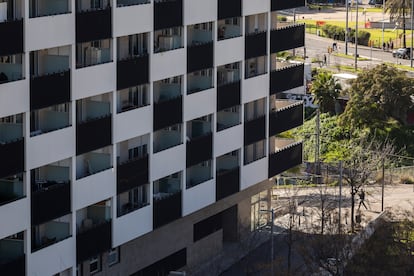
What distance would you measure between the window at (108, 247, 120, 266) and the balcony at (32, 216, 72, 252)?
4411 millimetres

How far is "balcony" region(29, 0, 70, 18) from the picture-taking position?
174 feet

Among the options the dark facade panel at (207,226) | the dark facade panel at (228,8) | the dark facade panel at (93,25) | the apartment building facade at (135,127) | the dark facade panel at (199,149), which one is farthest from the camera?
the dark facade panel at (207,226)

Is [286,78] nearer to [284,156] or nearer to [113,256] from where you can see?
[284,156]

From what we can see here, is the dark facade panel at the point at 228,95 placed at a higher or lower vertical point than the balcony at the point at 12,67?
lower

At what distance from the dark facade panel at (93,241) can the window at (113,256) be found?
167 centimetres

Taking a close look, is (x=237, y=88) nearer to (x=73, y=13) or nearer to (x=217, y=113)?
(x=217, y=113)

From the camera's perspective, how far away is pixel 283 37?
7006 cm

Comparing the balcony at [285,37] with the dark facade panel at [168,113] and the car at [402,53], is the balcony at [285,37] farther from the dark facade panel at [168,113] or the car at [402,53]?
the car at [402,53]

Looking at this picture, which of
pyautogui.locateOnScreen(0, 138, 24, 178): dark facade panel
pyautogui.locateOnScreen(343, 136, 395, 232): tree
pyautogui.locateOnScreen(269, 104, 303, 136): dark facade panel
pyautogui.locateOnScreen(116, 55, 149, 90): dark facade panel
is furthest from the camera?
pyautogui.locateOnScreen(343, 136, 395, 232): tree

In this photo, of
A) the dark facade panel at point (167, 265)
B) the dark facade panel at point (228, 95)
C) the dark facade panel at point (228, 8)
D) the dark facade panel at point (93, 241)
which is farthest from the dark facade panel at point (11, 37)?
the dark facade panel at point (228, 95)

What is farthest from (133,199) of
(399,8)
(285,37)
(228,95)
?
(399,8)

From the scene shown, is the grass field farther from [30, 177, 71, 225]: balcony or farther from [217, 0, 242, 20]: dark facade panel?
[30, 177, 71, 225]: balcony

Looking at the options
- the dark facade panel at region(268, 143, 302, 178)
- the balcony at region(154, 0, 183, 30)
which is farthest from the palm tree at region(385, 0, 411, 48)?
the balcony at region(154, 0, 183, 30)

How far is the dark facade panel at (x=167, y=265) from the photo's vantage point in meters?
62.3
